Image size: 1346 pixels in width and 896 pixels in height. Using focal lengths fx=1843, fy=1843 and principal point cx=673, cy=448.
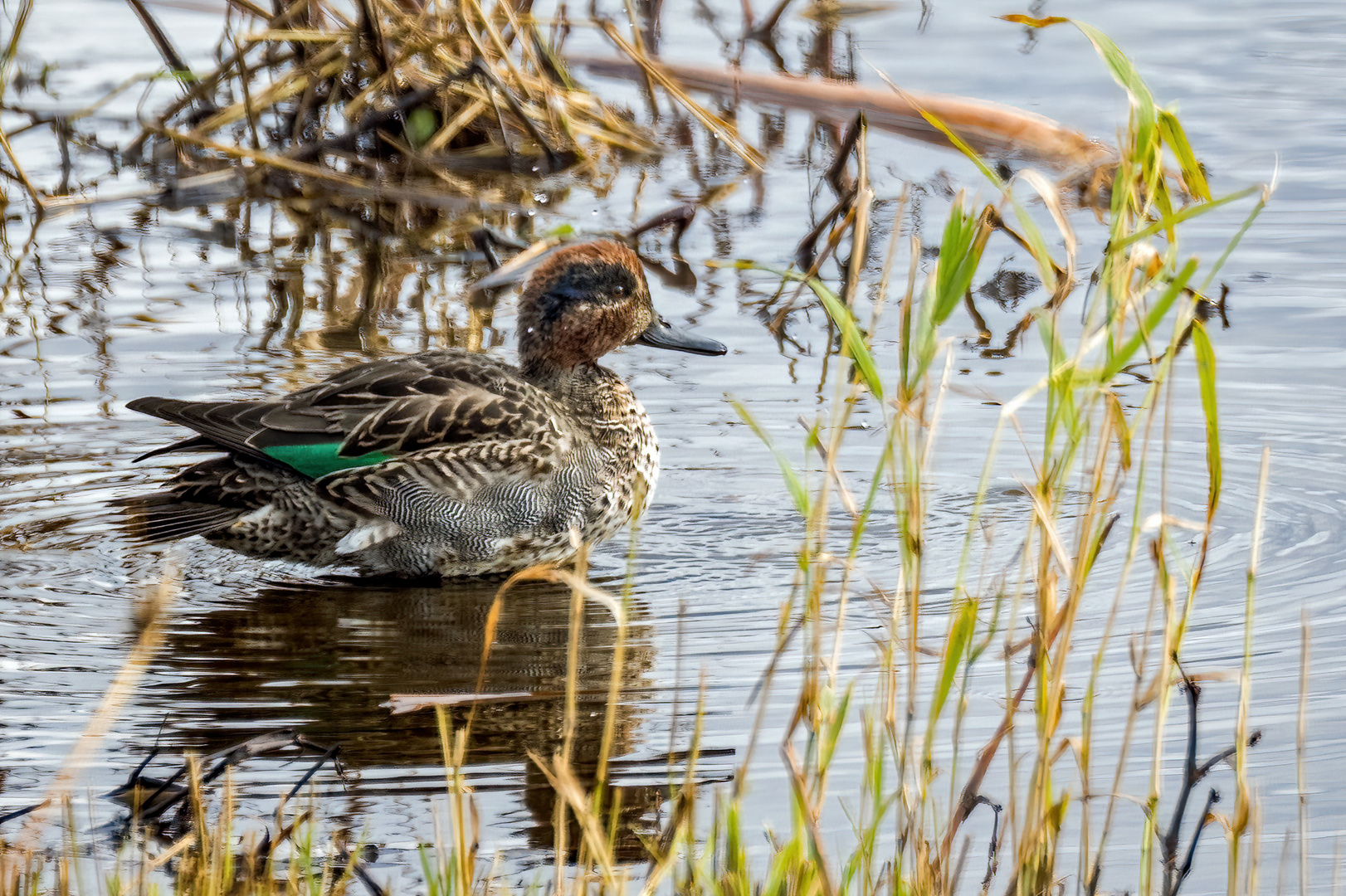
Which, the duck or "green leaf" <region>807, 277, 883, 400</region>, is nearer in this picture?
"green leaf" <region>807, 277, 883, 400</region>

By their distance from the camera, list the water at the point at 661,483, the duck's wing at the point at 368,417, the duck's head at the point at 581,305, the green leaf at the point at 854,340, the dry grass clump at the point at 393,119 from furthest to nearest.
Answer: the dry grass clump at the point at 393,119
the duck's head at the point at 581,305
the duck's wing at the point at 368,417
the water at the point at 661,483
the green leaf at the point at 854,340

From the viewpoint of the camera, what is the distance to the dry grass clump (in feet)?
28.3

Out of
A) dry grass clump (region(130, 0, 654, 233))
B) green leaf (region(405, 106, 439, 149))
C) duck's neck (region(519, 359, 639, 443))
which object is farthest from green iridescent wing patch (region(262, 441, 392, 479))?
green leaf (region(405, 106, 439, 149))

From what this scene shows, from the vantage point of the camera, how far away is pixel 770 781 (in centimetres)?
407

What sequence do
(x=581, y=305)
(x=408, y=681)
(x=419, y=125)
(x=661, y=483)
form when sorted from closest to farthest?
(x=408, y=681)
(x=581, y=305)
(x=661, y=483)
(x=419, y=125)

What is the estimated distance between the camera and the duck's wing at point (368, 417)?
5508 millimetres

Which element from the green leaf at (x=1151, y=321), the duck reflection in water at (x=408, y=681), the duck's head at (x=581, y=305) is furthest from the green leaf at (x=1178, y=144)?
the duck's head at (x=581, y=305)

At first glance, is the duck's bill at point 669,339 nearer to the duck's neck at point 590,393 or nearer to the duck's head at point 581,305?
the duck's head at point 581,305

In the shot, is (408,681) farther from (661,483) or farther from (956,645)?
(956,645)

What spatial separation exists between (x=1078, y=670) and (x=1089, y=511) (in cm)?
166

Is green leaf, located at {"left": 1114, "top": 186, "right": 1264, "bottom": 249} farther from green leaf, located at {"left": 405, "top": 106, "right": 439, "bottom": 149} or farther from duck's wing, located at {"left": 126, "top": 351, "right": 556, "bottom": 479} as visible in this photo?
green leaf, located at {"left": 405, "top": 106, "right": 439, "bottom": 149}

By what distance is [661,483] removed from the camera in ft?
20.5

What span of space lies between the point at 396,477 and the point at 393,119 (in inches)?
160

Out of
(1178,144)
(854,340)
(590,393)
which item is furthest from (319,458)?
(1178,144)
